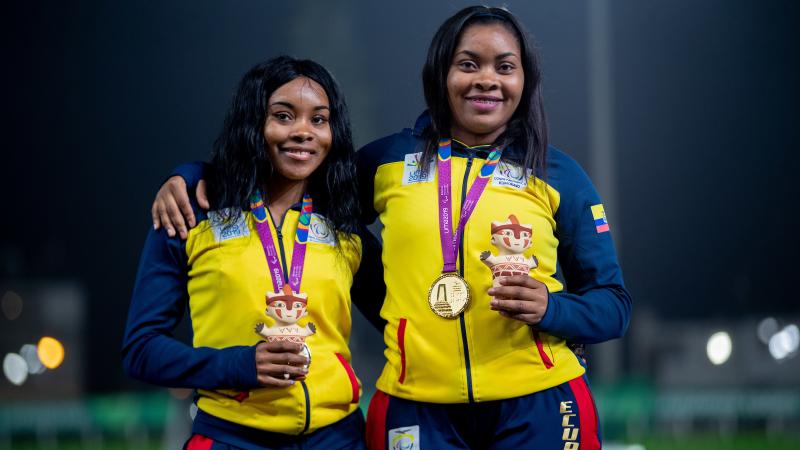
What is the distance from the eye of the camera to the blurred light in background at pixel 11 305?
611 cm

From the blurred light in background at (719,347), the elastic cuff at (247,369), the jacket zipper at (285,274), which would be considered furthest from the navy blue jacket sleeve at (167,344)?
the blurred light in background at (719,347)

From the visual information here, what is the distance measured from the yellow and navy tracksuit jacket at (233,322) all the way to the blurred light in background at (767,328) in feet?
15.8

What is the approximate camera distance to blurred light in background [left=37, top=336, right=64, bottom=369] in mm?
6077

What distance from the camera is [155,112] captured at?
23.0 ft

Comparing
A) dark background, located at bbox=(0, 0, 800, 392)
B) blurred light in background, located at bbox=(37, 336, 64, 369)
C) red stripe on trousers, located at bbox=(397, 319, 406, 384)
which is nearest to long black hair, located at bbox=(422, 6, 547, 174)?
red stripe on trousers, located at bbox=(397, 319, 406, 384)

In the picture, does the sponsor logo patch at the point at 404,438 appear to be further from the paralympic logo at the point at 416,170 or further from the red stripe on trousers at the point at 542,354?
the paralympic logo at the point at 416,170

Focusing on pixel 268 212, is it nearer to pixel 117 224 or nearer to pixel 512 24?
pixel 512 24

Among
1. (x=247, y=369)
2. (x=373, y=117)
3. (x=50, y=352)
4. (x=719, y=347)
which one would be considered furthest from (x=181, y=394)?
(x=247, y=369)

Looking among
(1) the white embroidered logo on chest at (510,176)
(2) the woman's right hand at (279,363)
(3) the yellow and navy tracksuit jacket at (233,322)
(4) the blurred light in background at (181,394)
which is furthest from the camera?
(4) the blurred light in background at (181,394)

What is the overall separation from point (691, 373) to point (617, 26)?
2590 millimetres

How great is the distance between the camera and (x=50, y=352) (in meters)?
6.15

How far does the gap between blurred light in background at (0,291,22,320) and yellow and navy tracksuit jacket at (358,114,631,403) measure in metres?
4.77

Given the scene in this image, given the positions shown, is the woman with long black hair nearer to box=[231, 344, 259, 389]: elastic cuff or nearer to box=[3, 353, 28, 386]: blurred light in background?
box=[231, 344, 259, 389]: elastic cuff

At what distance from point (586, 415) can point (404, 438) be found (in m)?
0.37
